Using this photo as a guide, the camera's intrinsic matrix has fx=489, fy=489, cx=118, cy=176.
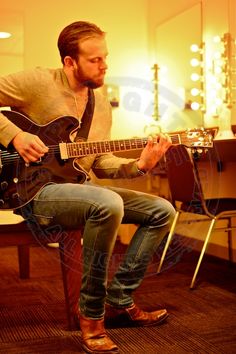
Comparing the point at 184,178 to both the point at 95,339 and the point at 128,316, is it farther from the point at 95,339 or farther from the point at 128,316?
the point at 95,339

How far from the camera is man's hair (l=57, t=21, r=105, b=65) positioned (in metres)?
1.83

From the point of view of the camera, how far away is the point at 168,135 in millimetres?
1787

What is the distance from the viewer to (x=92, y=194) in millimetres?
1589

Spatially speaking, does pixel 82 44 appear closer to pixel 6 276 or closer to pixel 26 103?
pixel 26 103

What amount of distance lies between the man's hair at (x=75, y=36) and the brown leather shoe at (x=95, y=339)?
0.96 m

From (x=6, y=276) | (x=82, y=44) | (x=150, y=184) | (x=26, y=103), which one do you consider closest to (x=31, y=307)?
(x=6, y=276)

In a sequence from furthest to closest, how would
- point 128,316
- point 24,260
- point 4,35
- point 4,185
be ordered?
point 4,35
point 24,260
point 128,316
point 4,185

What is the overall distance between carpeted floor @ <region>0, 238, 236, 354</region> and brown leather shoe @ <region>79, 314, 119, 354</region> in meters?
0.05

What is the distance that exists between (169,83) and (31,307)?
2.41m

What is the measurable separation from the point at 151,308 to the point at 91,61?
1071mm

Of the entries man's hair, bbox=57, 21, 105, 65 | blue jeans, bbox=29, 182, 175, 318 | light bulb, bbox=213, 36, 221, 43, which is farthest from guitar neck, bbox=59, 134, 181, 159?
light bulb, bbox=213, 36, 221, 43

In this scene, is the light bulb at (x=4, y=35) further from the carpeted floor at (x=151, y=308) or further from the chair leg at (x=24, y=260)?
the chair leg at (x=24, y=260)

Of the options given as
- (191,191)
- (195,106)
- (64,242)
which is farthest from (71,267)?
(195,106)

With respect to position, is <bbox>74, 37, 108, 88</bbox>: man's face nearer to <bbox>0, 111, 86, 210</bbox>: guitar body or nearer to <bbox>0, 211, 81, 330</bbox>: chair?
<bbox>0, 111, 86, 210</bbox>: guitar body
